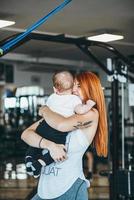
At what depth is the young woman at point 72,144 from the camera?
7.57 ft

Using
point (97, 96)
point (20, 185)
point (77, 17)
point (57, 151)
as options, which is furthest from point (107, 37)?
point (57, 151)

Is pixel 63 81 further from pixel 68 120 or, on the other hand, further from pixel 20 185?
pixel 20 185

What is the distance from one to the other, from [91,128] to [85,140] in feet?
0.23

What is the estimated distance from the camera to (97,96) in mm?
2408

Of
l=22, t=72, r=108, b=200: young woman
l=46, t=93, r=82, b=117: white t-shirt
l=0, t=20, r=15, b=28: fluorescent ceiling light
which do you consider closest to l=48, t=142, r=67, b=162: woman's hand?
l=22, t=72, r=108, b=200: young woman

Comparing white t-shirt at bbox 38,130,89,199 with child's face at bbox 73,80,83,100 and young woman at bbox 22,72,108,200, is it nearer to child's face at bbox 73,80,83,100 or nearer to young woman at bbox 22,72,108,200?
young woman at bbox 22,72,108,200

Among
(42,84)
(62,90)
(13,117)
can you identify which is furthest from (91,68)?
(62,90)

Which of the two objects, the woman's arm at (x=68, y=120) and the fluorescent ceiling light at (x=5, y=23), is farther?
the fluorescent ceiling light at (x=5, y=23)

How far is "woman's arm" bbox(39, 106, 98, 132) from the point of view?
7.52 ft

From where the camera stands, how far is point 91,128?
2.38 meters

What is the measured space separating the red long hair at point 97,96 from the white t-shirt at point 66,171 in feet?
0.34

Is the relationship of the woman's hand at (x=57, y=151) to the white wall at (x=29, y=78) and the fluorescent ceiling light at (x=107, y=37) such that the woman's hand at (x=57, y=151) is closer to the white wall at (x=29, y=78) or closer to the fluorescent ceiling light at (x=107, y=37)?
the fluorescent ceiling light at (x=107, y=37)

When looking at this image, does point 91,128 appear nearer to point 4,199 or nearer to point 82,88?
point 82,88

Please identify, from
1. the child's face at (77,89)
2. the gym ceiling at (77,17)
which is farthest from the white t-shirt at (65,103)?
the gym ceiling at (77,17)
